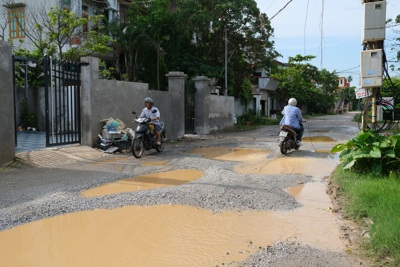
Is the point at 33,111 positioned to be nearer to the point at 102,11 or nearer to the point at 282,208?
the point at 102,11

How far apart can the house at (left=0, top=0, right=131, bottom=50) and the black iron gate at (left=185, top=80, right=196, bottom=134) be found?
749 cm

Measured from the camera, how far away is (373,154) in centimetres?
614

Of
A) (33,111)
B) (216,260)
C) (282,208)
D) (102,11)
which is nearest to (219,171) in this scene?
(282,208)

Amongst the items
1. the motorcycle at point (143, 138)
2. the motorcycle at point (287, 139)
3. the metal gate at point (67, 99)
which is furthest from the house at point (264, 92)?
the metal gate at point (67, 99)

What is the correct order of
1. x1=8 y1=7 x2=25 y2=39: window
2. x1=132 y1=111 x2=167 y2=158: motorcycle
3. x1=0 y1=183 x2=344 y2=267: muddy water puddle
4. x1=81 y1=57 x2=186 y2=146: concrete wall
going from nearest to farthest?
1. x1=0 y1=183 x2=344 y2=267: muddy water puddle
2. x1=132 y1=111 x2=167 y2=158: motorcycle
3. x1=81 y1=57 x2=186 y2=146: concrete wall
4. x1=8 y1=7 x2=25 y2=39: window

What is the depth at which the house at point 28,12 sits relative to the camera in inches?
810

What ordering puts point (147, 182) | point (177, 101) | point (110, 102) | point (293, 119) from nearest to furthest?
1. point (147, 182)
2. point (293, 119)
3. point (110, 102)
4. point (177, 101)

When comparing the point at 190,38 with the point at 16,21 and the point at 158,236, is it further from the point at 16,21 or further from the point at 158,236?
the point at 158,236

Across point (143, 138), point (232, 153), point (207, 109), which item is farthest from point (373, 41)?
point (207, 109)

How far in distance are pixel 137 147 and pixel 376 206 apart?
20.8ft

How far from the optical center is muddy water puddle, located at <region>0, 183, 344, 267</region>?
3523 millimetres

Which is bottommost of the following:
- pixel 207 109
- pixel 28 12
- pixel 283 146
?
pixel 283 146

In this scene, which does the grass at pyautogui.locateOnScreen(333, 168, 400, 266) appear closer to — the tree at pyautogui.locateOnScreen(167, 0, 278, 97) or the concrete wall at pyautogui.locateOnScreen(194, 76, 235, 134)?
the concrete wall at pyautogui.locateOnScreen(194, 76, 235, 134)

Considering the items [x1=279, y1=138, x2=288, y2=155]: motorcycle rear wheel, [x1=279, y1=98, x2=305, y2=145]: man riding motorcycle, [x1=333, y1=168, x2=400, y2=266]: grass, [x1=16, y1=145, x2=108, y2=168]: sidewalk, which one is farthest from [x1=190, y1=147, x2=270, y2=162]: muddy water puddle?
[x1=333, y1=168, x2=400, y2=266]: grass
